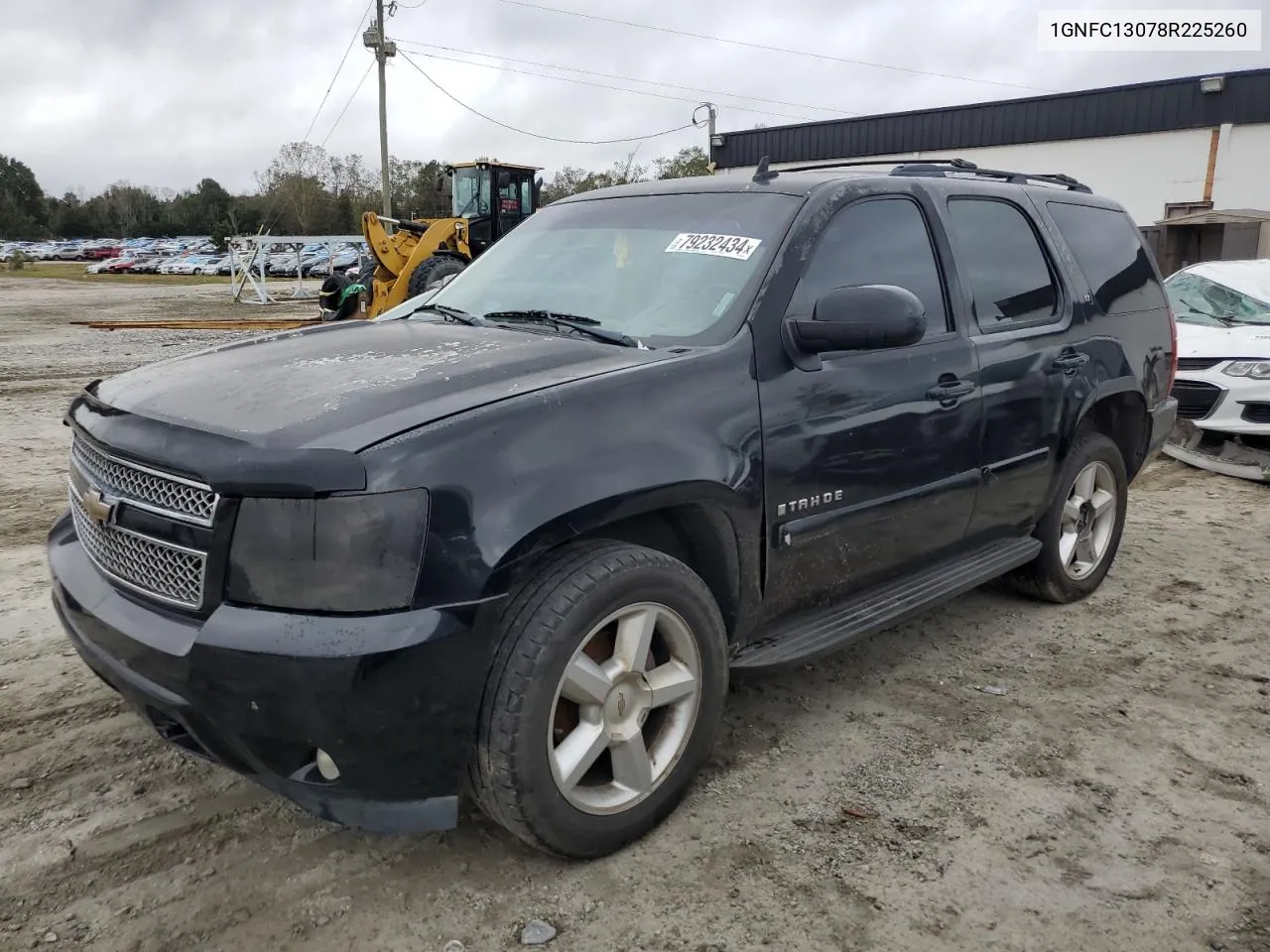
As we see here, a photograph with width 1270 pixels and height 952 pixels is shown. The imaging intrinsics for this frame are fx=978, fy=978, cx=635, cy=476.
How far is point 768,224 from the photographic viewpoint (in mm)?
3201

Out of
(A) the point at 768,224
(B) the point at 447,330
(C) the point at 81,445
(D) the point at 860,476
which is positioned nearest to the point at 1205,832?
(D) the point at 860,476

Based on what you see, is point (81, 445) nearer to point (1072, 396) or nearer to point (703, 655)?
point (703, 655)

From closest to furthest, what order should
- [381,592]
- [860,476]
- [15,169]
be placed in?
[381,592] < [860,476] < [15,169]

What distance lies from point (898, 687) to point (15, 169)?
339ft

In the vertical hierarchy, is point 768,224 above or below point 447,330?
above

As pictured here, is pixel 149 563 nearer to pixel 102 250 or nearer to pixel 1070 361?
pixel 1070 361

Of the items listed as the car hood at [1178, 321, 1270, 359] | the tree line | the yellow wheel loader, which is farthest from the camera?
the tree line

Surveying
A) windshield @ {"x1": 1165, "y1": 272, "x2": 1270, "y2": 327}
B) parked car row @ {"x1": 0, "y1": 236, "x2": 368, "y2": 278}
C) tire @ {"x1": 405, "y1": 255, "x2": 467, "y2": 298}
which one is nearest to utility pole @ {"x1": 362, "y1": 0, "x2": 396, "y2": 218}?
parked car row @ {"x1": 0, "y1": 236, "x2": 368, "y2": 278}

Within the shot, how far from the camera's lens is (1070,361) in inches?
161

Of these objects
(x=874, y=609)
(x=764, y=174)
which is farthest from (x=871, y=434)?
(x=764, y=174)

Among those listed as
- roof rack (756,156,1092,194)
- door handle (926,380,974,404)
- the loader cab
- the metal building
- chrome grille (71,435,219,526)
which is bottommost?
chrome grille (71,435,219,526)

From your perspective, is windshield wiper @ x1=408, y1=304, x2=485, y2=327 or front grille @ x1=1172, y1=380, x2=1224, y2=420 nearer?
windshield wiper @ x1=408, y1=304, x2=485, y2=327

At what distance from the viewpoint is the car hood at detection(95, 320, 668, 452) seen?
7.60 feet

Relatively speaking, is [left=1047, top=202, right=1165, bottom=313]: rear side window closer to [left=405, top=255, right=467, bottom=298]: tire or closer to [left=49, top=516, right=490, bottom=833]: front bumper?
[left=49, top=516, right=490, bottom=833]: front bumper
